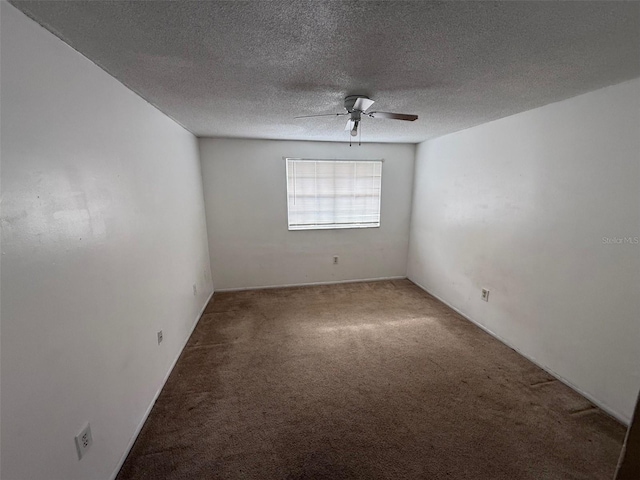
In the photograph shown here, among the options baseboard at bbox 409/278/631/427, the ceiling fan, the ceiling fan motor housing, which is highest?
the ceiling fan motor housing

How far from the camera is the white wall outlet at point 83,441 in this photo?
3.87 ft

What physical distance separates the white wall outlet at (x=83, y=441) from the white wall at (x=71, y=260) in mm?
33

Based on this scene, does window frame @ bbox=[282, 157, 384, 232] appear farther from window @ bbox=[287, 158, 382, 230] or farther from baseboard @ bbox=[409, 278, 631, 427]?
baseboard @ bbox=[409, 278, 631, 427]

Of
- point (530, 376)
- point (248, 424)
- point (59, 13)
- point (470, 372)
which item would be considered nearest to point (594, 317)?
point (530, 376)

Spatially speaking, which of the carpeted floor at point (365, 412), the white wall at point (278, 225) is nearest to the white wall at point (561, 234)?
the carpeted floor at point (365, 412)

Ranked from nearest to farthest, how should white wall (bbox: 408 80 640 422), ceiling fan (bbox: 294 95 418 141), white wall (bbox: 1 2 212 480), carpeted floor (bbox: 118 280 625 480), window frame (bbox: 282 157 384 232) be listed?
white wall (bbox: 1 2 212 480) → carpeted floor (bbox: 118 280 625 480) → white wall (bbox: 408 80 640 422) → ceiling fan (bbox: 294 95 418 141) → window frame (bbox: 282 157 384 232)

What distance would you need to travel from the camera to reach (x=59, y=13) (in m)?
0.97

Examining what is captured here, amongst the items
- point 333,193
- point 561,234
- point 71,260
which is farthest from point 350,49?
point 333,193

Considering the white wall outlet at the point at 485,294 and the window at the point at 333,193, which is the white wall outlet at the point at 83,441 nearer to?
the window at the point at 333,193

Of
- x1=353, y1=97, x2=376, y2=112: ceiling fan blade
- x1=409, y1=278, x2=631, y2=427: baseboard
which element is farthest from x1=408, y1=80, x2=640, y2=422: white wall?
x1=353, y1=97, x2=376, y2=112: ceiling fan blade

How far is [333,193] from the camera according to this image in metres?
3.99

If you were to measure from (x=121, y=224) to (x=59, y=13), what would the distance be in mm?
996

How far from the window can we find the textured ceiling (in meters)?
1.75

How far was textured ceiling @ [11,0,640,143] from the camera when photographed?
37.9 inches
